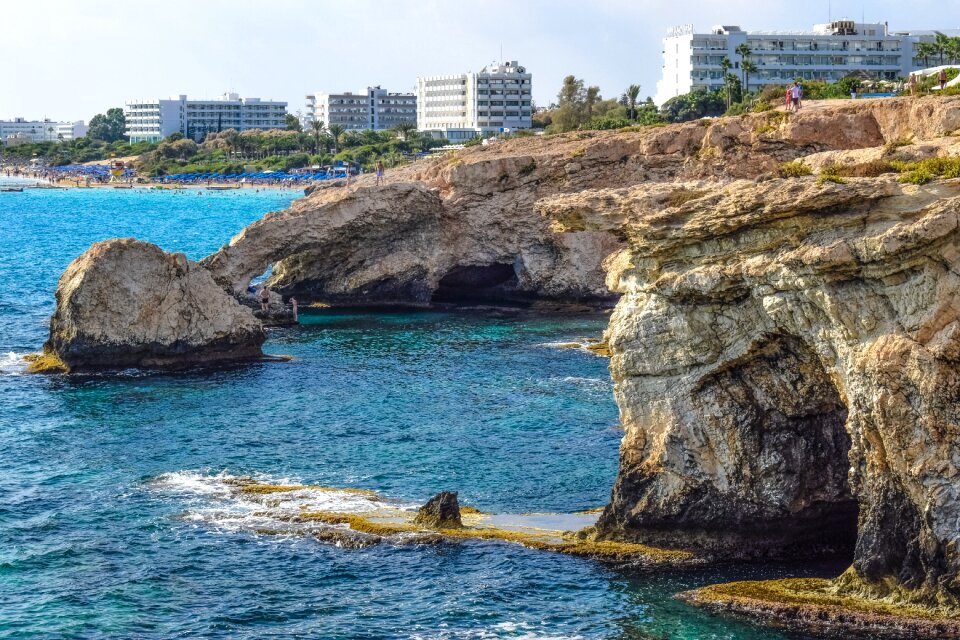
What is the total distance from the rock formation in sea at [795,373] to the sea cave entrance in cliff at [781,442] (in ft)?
0.11

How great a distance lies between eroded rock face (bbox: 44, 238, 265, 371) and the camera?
54250 millimetres

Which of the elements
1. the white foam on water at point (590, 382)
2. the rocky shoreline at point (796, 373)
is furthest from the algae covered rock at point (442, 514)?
the white foam on water at point (590, 382)

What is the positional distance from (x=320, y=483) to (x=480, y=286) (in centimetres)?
4041

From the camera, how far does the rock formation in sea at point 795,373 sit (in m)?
25.9

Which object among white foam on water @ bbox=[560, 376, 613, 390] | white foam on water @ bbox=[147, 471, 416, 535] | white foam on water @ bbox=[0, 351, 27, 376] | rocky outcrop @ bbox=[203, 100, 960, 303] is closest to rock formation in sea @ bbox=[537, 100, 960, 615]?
white foam on water @ bbox=[147, 471, 416, 535]

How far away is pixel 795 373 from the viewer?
1190 inches

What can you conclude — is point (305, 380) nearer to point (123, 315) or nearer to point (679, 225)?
point (123, 315)

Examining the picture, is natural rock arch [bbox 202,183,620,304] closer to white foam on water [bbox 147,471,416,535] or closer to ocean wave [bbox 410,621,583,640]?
white foam on water [bbox 147,471,416,535]

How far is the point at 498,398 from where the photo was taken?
163 ft

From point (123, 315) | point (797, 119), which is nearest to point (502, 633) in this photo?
point (123, 315)

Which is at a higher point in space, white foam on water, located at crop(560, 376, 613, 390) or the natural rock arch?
the natural rock arch

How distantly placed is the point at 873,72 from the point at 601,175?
99088 millimetres

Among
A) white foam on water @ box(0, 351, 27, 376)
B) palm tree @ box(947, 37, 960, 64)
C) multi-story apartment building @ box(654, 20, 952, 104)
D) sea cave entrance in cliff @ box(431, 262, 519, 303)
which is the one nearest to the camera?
white foam on water @ box(0, 351, 27, 376)

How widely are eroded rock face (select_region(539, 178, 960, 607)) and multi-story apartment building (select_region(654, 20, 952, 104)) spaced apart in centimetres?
12951
